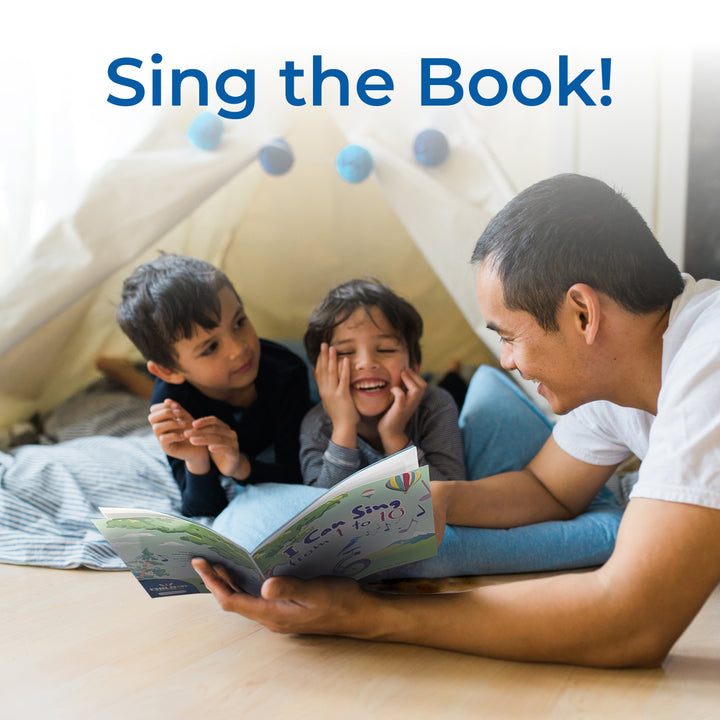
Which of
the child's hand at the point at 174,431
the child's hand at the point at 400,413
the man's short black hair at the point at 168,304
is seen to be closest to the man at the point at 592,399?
the child's hand at the point at 400,413

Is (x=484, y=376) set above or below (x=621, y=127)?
below

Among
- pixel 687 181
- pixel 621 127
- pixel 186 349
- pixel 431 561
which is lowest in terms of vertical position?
pixel 431 561

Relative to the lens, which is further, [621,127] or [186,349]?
[621,127]

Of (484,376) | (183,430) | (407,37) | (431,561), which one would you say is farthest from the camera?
(407,37)

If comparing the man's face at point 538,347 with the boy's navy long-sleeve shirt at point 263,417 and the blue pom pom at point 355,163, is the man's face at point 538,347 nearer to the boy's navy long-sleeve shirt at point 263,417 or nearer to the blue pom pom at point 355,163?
the boy's navy long-sleeve shirt at point 263,417

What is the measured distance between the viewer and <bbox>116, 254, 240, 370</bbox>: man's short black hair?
1.50 metres

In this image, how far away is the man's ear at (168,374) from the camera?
1.58 m

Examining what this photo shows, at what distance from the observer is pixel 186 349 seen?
1521 mm

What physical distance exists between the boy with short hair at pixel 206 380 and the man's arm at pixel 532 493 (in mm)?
429

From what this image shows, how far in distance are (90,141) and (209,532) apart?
1.52 m

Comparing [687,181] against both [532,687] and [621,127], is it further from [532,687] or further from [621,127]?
[532,687]

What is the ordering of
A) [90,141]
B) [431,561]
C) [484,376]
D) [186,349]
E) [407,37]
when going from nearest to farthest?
[431,561]
[186,349]
[484,376]
[407,37]
[90,141]

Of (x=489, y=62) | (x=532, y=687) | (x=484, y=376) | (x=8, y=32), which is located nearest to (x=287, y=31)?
(x=489, y=62)

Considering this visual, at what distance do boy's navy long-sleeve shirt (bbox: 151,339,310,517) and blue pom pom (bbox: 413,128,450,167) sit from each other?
53cm
